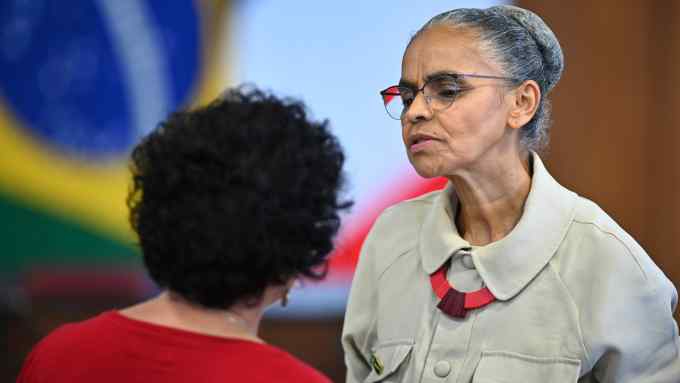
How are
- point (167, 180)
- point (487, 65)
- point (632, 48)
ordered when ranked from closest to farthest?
point (167, 180) → point (487, 65) → point (632, 48)

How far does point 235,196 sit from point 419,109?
2.43ft

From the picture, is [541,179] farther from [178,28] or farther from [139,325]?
[178,28]

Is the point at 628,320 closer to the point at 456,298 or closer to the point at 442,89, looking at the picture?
the point at 456,298

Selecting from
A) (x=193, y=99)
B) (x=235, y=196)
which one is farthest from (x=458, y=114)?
(x=193, y=99)

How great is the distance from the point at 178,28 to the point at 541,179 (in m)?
2.13

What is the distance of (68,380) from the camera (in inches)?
56.0

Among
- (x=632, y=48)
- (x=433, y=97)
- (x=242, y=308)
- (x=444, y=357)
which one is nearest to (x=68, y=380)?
(x=242, y=308)

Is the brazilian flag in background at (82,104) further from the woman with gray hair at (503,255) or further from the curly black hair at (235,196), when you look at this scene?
the curly black hair at (235,196)

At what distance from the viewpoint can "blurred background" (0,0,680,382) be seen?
369 cm

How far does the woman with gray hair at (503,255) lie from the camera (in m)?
1.87

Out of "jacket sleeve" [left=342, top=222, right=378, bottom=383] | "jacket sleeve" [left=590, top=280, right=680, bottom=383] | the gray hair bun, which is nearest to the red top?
"jacket sleeve" [left=590, top=280, right=680, bottom=383]

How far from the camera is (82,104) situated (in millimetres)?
3719

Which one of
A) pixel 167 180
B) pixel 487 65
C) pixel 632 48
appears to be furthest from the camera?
pixel 632 48

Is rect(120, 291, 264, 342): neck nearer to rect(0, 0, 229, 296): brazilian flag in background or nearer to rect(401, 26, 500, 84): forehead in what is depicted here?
rect(401, 26, 500, 84): forehead
